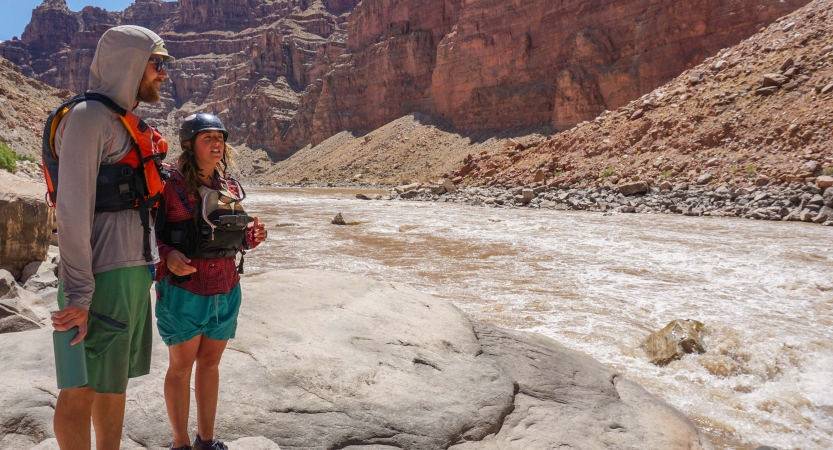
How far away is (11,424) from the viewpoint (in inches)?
93.7

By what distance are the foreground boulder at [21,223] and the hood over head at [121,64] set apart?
485 centimetres

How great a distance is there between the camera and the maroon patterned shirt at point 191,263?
7.42 ft

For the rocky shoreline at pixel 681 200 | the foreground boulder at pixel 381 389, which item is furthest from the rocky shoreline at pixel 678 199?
the foreground boulder at pixel 381 389

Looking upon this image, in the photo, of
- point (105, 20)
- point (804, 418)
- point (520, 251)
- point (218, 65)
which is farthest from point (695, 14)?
point (105, 20)

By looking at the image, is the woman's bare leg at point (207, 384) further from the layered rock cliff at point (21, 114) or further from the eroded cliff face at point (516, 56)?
the eroded cliff face at point (516, 56)

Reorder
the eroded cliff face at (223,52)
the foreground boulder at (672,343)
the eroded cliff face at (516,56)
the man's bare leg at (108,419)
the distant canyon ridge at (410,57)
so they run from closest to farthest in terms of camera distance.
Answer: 1. the man's bare leg at (108,419)
2. the foreground boulder at (672,343)
3. the eroded cliff face at (516,56)
4. the distant canyon ridge at (410,57)
5. the eroded cliff face at (223,52)

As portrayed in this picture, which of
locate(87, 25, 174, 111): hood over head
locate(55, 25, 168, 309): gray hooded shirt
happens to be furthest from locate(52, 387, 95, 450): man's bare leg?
locate(87, 25, 174, 111): hood over head

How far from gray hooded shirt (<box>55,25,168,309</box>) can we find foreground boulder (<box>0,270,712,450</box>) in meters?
1.05

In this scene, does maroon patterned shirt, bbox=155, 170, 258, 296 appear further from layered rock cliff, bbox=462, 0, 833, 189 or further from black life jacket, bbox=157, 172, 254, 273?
layered rock cliff, bbox=462, 0, 833, 189

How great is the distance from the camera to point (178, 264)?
86.3 inches

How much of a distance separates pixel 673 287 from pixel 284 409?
21.9 ft

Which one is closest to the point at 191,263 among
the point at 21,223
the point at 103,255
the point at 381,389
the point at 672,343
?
the point at 103,255

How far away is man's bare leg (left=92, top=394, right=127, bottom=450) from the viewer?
1.97 meters

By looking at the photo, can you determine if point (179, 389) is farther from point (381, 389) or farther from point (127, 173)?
point (381, 389)
